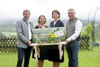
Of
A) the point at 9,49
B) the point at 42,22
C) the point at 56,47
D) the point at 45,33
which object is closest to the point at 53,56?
the point at 56,47

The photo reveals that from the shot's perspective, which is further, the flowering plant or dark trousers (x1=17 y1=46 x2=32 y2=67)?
dark trousers (x1=17 y1=46 x2=32 y2=67)

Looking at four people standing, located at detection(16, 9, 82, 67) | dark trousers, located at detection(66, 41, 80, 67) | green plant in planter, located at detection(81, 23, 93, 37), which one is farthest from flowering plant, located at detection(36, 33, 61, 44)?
green plant in planter, located at detection(81, 23, 93, 37)

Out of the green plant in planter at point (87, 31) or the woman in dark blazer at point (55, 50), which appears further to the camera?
the green plant in planter at point (87, 31)

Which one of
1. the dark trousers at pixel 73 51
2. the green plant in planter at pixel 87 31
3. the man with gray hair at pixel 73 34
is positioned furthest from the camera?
the green plant in planter at pixel 87 31

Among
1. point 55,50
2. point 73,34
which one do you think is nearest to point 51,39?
point 55,50

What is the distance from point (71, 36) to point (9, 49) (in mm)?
9009

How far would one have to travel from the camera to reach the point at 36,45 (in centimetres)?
489

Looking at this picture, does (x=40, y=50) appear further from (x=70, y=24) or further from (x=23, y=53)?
(x=70, y=24)

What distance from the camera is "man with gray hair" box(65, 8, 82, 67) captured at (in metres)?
4.84

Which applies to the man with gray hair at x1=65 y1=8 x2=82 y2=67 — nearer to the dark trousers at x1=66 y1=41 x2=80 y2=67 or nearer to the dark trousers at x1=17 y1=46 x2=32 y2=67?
the dark trousers at x1=66 y1=41 x2=80 y2=67

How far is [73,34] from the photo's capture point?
4.87 meters

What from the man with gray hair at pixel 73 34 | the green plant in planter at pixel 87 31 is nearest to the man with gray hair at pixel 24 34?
the man with gray hair at pixel 73 34

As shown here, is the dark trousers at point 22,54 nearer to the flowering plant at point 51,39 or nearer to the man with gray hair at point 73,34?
the flowering plant at point 51,39

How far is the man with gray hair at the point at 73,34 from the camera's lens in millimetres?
4844
